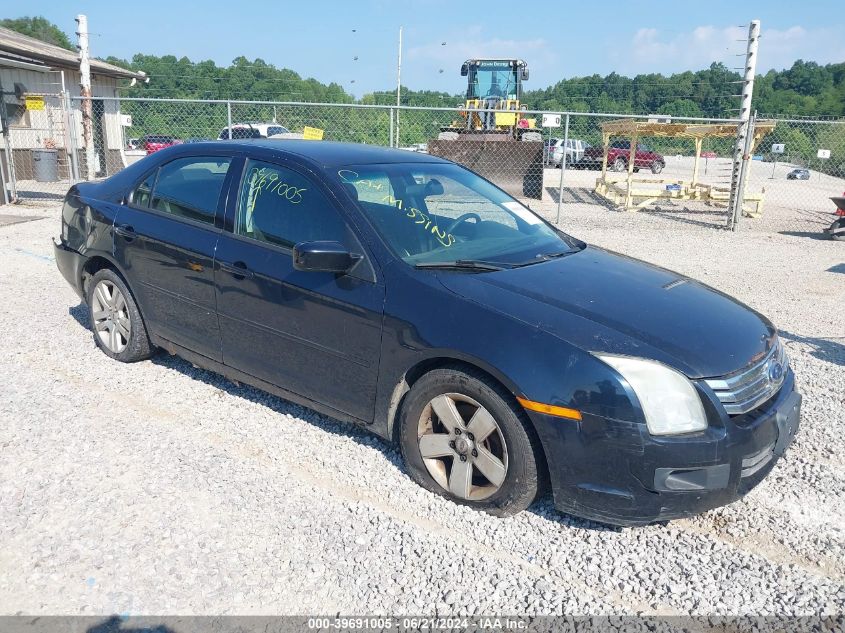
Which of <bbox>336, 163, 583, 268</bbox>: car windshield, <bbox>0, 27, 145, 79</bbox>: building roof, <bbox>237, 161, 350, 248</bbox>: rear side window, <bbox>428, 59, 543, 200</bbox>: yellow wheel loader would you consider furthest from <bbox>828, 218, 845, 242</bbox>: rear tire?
<bbox>0, 27, 145, 79</bbox>: building roof

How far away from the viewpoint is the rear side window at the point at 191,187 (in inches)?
168

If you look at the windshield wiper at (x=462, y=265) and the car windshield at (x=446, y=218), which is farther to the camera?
the car windshield at (x=446, y=218)

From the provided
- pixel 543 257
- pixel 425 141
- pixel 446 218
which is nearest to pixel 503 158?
pixel 425 141

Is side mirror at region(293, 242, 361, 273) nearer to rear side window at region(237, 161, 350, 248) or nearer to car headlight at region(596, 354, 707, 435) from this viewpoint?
rear side window at region(237, 161, 350, 248)

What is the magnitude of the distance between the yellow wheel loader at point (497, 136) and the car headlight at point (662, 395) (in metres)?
11.9

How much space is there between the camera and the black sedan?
2873 mm

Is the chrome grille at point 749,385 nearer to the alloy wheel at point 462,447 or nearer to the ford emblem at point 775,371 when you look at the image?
the ford emblem at point 775,371

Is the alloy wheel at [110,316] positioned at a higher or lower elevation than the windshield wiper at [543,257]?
lower

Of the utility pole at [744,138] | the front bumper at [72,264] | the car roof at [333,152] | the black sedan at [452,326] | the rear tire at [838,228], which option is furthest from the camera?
the utility pole at [744,138]

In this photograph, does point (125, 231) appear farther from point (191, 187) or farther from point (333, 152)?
point (333, 152)

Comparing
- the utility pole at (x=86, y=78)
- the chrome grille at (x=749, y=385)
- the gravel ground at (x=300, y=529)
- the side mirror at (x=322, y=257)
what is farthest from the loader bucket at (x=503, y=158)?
the chrome grille at (x=749, y=385)

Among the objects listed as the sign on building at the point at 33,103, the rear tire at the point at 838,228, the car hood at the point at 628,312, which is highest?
the sign on building at the point at 33,103

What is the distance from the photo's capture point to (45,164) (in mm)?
16891

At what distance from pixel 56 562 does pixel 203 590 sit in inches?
26.2
